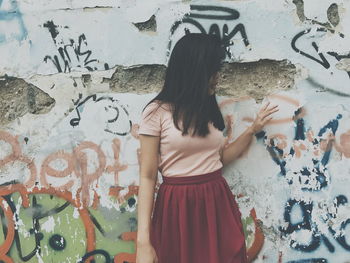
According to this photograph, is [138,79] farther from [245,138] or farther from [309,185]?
[309,185]

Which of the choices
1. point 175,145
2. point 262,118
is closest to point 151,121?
point 175,145

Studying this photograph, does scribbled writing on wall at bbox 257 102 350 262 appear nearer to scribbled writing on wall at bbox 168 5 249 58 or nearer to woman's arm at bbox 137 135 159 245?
scribbled writing on wall at bbox 168 5 249 58

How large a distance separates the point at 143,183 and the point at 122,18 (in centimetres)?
90

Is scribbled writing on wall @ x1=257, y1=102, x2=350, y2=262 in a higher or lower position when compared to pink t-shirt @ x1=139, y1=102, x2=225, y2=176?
lower

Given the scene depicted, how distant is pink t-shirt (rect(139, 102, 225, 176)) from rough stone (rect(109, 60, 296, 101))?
382 millimetres

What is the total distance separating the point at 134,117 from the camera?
2887 mm

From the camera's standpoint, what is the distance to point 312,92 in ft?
9.37

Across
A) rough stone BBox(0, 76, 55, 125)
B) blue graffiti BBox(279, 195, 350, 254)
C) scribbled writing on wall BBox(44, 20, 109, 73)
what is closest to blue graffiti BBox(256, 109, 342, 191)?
blue graffiti BBox(279, 195, 350, 254)

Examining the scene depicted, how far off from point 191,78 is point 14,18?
1067 mm

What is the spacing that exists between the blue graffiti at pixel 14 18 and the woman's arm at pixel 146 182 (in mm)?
911

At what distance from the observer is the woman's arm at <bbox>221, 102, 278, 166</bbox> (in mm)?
2822

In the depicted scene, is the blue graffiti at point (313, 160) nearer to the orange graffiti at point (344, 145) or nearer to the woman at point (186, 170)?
the orange graffiti at point (344, 145)

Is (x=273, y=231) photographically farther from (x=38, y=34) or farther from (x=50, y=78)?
(x=38, y=34)

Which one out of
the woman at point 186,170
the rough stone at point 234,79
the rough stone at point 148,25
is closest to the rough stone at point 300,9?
the rough stone at point 234,79
